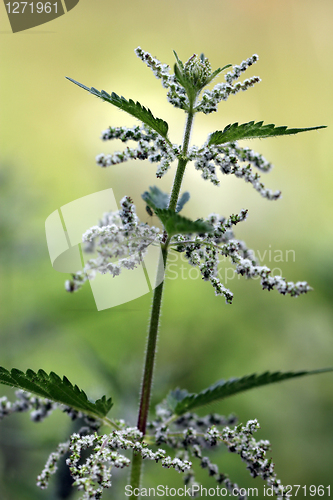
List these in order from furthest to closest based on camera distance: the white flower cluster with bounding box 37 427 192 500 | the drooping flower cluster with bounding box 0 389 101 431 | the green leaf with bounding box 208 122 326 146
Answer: the drooping flower cluster with bounding box 0 389 101 431 < the green leaf with bounding box 208 122 326 146 < the white flower cluster with bounding box 37 427 192 500

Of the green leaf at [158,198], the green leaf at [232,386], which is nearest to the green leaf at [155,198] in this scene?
the green leaf at [158,198]

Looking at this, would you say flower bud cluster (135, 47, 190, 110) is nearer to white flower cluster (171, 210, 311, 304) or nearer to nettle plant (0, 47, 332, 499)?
nettle plant (0, 47, 332, 499)

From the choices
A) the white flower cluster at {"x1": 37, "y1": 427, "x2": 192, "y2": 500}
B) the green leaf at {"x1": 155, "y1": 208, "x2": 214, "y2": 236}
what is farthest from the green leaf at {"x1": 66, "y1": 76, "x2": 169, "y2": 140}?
the white flower cluster at {"x1": 37, "y1": 427, "x2": 192, "y2": 500}

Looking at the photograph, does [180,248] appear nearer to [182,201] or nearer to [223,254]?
[223,254]

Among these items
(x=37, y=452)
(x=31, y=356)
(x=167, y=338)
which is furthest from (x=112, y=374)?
(x=167, y=338)

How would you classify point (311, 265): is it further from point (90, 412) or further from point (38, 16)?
point (38, 16)
